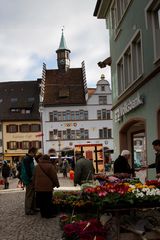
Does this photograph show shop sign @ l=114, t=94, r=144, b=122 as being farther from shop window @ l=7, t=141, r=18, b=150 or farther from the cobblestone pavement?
shop window @ l=7, t=141, r=18, b=150

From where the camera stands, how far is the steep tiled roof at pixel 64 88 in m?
71.4

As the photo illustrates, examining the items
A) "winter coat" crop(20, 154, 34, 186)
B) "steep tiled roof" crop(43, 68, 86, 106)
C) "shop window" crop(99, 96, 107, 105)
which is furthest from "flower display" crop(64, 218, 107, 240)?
"steep tiled roof" crop(43, 68, 86, 106)

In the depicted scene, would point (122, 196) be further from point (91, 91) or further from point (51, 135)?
point (91, 91)

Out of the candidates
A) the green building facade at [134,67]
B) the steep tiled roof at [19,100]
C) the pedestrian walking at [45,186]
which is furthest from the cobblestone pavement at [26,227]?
the steep tiled roof at [19,100]

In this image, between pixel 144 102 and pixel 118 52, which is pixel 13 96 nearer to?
pixel 118 52

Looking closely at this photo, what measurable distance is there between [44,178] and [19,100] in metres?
68.1

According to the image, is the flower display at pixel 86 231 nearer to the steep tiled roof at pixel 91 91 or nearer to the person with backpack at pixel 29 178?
the person with backpack at pixel 29 178

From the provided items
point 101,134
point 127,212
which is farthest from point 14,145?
point 127,212

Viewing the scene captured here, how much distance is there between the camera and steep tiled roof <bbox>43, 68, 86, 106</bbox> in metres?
71.4

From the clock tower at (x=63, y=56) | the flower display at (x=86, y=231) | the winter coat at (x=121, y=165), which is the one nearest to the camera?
the flower display at (x=86, y=231)

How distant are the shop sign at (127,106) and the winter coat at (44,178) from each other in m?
4.33

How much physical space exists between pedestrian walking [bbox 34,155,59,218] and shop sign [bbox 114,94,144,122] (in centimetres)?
437

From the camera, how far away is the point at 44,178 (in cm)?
1270

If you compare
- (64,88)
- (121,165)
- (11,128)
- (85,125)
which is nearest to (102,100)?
(85,125)
